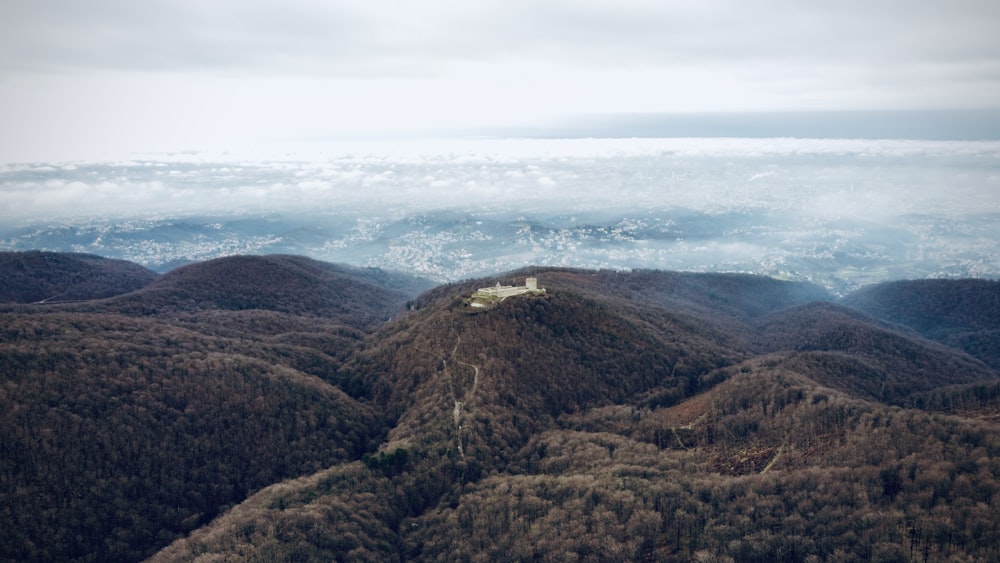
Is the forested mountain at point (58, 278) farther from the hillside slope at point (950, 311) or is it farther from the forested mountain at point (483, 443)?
the hillside slope at point (950, 311)

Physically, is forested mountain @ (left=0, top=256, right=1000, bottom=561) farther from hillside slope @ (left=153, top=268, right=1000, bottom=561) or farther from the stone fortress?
the stone fortress

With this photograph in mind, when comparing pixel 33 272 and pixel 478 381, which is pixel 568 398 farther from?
pixel 33 272

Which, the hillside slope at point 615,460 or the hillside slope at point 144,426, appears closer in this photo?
the hillside slope at point 615,460

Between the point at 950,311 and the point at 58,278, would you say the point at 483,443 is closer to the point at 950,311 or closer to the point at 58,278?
the point at 58,278

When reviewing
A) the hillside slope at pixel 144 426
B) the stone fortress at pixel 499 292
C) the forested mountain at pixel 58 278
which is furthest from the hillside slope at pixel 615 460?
the forested mountain at pixel 58 278

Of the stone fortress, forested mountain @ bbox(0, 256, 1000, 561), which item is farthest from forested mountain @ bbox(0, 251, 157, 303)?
the stone fortress

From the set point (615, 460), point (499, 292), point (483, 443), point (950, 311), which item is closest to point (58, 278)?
point (499, 292)

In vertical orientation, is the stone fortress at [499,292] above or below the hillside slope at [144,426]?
above

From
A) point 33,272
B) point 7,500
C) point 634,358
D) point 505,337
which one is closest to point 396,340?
point 505,337
